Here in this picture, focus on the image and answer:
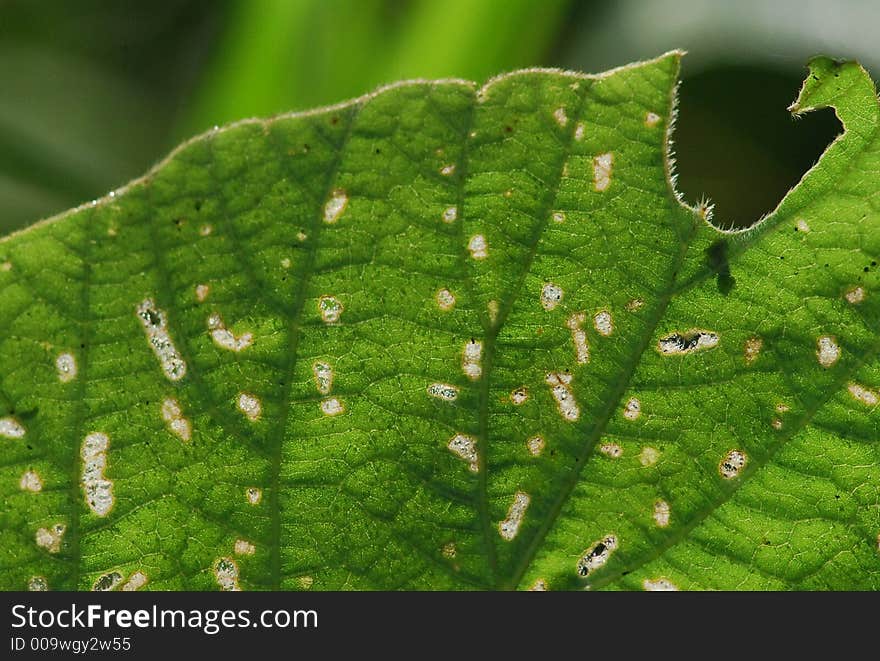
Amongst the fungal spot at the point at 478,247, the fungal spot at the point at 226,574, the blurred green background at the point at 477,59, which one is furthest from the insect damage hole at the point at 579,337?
the blurred green background at the point at 477,59

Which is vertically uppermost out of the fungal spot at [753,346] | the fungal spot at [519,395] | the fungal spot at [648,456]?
the fungal spot at [519,395]

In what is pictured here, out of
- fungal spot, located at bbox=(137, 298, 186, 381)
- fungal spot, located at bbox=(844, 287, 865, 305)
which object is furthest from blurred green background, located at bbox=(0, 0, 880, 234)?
fungal spot, located at bbox=(137, 298, 186, 381)

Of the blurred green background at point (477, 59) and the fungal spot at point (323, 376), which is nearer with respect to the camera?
the fungal spot at point (323, 376)

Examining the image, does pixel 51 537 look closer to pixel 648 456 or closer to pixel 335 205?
pixel 335 205

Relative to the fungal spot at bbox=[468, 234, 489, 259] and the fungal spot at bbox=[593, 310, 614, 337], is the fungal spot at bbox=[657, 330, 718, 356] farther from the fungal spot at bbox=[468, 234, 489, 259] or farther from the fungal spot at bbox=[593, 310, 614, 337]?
the fungal spot at bbox=[468, 234, 489, 259]

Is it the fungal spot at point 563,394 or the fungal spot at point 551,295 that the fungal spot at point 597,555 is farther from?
the fungal spot at point 551,295
